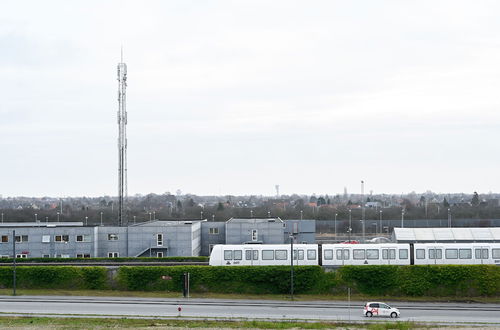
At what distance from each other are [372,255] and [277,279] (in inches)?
365

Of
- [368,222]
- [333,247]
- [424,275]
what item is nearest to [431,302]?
[424,275]

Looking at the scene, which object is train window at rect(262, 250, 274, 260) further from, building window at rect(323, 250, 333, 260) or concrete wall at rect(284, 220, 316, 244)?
concrete wall at rect(284, 220, 316, 244)

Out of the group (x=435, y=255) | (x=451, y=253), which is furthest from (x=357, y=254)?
(x=451, y=253)

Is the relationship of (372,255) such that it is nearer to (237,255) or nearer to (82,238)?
(237,255)

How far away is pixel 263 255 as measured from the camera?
60.1m

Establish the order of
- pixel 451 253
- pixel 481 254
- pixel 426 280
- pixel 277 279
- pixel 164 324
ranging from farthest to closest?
pixel 451 253 < pixel 481 254 < pixel 277 279 < pixel 426 280 < pixel 164 324

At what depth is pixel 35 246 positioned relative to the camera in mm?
78062

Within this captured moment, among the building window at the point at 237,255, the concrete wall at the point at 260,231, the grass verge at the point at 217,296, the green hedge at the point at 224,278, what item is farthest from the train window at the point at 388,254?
the concrete wall at the point at 260,231

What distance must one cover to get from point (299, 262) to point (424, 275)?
11237mm

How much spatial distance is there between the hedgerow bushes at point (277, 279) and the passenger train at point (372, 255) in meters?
2.00

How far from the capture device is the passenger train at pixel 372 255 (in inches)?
2323

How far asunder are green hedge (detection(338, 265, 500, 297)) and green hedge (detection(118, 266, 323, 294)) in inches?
144

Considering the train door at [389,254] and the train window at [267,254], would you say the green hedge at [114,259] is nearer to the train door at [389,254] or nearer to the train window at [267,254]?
the train window at [267,254]

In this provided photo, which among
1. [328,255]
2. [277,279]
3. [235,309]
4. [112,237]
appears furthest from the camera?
[112,237]
